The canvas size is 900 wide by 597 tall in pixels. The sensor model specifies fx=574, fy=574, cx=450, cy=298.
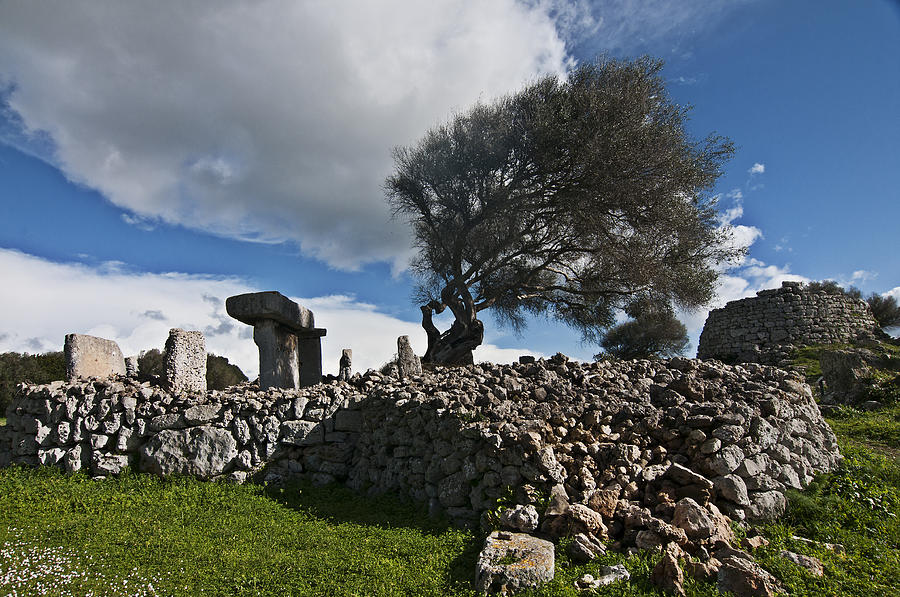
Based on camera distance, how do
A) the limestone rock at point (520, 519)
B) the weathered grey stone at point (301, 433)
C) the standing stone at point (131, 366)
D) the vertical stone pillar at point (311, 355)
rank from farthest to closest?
the vertical stone pillar at point (311, 355), the standing stone at point (131, 366), the weathered grey stone at point (301, 433), the limestone rock at point (520, 519)

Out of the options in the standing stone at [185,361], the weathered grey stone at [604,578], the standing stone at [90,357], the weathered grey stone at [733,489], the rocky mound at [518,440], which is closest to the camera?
the weathered grey stone at [604,578]

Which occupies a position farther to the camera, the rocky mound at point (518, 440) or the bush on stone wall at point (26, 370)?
the bush on stone wall at point (26, 370)

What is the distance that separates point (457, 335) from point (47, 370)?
13634mm

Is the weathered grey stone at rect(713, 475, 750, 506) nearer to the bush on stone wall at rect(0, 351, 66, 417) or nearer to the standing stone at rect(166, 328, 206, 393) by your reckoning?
the standing stone at rect(166, 328, 206, 393)

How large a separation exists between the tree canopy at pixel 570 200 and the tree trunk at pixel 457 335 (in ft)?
0.11

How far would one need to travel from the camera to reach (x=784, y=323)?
20125 mm

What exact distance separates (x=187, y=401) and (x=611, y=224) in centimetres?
1273

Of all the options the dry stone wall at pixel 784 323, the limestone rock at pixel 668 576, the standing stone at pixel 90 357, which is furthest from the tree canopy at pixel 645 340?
the limestone rock at pixel 668 576

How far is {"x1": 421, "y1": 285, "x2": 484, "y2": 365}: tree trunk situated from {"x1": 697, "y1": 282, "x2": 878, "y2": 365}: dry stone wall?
31.8 feet

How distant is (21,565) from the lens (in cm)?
589

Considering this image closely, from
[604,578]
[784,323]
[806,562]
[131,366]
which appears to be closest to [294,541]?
[604,578]

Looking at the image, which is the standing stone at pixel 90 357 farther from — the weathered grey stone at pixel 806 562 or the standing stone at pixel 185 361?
the weathered grey stone at pixel 806 562

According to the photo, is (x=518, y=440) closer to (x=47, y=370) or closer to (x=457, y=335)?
(x=457, y=335)

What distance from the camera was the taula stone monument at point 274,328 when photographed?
1166cm
